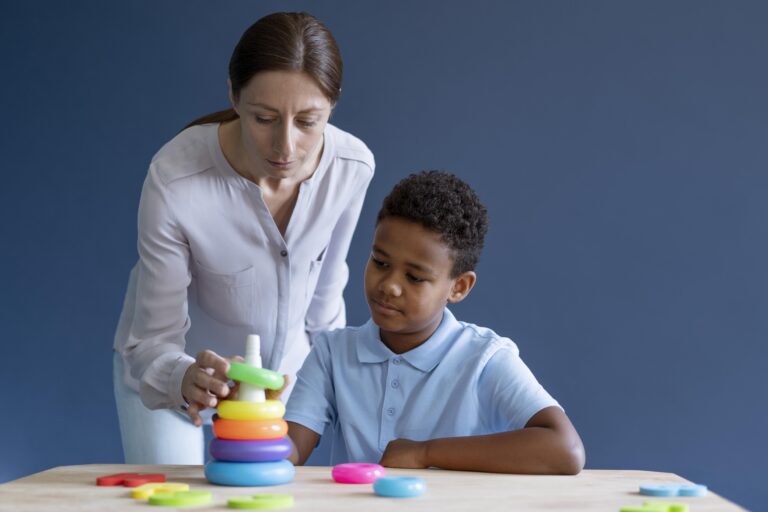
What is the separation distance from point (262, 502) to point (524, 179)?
7.81 feet

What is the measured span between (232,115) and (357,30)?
143cm

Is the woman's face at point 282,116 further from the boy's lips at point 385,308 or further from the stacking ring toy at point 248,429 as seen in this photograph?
the stacking ring toy at point 248,429

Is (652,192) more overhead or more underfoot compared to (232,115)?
more overhead

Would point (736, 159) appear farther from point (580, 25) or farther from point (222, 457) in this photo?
point (222, 457)

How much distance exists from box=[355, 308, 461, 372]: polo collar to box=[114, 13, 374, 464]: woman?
300 millimetres

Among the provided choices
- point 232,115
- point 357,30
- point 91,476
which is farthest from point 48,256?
point 91,476

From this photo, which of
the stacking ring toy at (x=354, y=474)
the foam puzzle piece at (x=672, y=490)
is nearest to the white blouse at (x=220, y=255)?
the stacking ring toy at (x=354, y=474)

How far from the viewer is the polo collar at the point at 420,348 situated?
5.63 feet

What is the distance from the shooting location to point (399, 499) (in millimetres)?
1179

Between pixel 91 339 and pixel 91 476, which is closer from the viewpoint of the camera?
pixel 91 476

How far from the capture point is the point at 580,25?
3354 mm

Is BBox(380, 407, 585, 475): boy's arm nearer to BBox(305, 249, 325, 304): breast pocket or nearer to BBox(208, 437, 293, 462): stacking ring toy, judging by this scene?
BBox(208, 437, 293, 462): stacking ring toy

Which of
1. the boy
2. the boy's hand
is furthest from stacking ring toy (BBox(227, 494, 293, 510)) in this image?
the boy

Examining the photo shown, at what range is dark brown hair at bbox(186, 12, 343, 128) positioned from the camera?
174 cm
